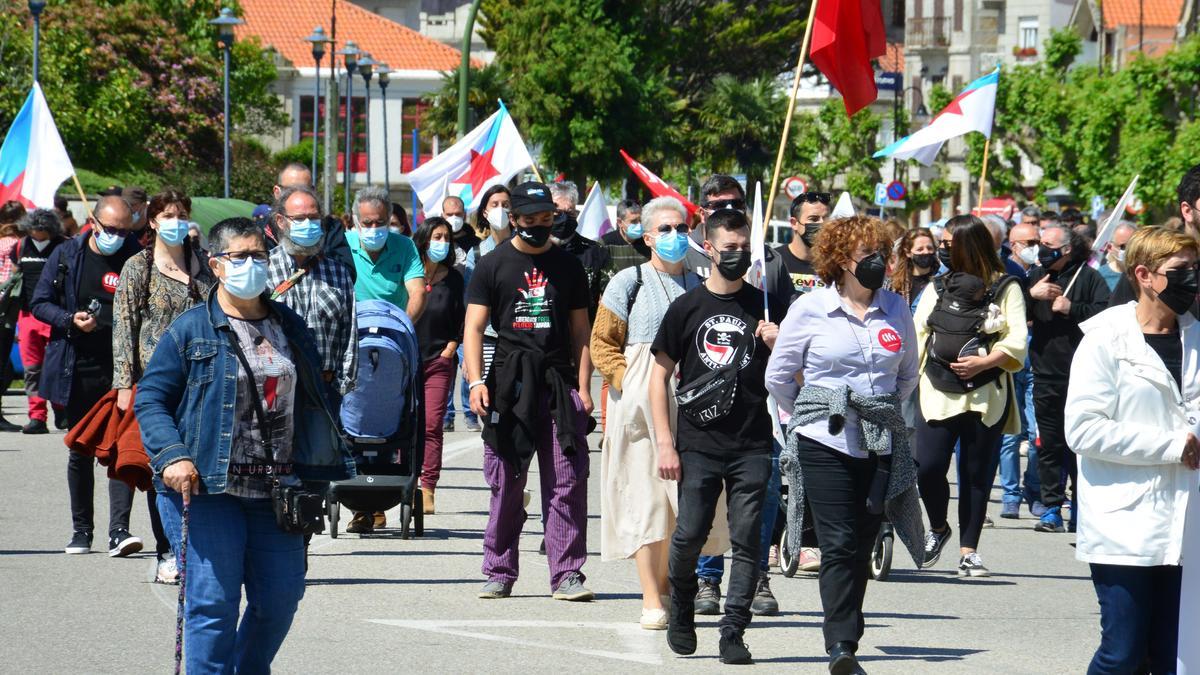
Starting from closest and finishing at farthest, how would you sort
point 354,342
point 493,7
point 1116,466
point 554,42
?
point 1116,466 → point 354,342 → point 554,42 → point 493,7

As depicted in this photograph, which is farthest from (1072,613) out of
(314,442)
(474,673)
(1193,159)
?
(1193,159)

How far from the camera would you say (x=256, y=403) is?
22.2 feet

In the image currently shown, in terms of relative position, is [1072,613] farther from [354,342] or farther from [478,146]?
[478,146]

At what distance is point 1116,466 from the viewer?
255 inches

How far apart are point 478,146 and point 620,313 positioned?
12.9m

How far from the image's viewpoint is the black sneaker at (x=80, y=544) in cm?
1107

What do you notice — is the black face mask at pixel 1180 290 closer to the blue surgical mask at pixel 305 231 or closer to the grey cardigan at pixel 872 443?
the grey cardigan at pixel 872 443

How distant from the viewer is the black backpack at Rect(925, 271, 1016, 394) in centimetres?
1145

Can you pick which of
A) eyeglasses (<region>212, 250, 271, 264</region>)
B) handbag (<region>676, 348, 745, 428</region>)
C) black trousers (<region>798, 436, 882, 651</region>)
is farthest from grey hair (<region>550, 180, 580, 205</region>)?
eyeglasses (<region>212, 250, 271, 264</region>)

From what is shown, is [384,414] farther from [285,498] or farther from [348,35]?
[348,35]

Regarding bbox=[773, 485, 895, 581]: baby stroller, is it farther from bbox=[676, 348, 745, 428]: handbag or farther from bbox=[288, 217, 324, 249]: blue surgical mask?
bbox=[288, 217, 324, 249]: blue surgical mask

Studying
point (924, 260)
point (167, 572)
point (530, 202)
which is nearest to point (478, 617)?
point (167, 572)

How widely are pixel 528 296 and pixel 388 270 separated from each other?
7.54 ft

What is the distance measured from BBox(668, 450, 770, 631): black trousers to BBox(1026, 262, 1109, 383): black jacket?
220 inches
